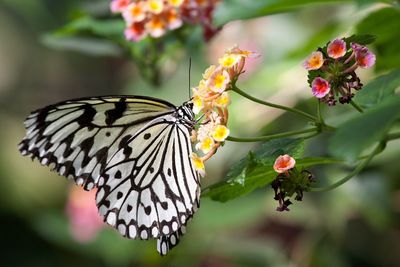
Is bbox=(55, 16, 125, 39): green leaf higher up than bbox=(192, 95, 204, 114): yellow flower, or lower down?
higher up

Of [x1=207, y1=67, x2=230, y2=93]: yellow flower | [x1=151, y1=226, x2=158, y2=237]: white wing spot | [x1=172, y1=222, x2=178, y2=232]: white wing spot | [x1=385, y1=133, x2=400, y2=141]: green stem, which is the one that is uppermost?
[x1=207, y1=67, x2=230, y2=93]: yellow flower

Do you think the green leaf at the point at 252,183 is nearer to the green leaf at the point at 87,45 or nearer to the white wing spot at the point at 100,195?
A: the white wing spot at the point at 100,195

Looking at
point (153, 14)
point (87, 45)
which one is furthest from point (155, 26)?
point (87, 45)

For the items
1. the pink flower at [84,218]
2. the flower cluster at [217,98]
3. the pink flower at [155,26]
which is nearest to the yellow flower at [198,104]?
→ the flower cluster at [217,98]

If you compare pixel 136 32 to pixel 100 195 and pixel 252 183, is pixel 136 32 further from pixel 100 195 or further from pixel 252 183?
pixel 252 183

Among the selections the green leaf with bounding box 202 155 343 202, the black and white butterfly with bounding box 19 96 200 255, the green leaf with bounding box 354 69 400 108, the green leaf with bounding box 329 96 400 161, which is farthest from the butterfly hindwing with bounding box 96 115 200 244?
the green leaf with bounding box 329 96 400 161

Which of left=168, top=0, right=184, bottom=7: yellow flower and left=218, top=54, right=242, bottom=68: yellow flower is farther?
left=168, top=0, right=184, bottom=7: yellow flower

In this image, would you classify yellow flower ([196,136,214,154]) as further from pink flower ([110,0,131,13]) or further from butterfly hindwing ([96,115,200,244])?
pink flower ([110,0,131,13])

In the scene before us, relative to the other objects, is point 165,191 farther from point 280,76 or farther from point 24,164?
point 24,164
